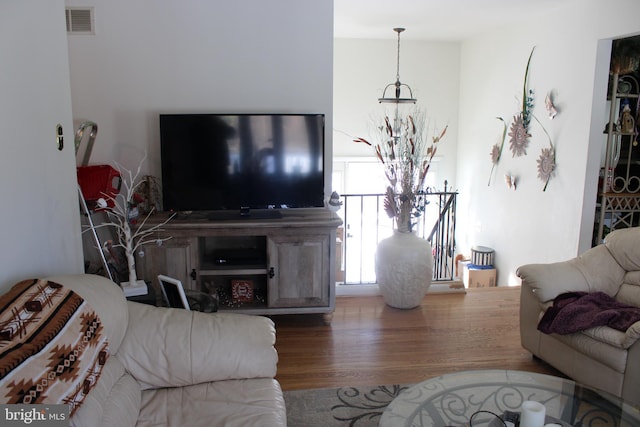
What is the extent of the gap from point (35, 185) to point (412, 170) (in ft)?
9.11

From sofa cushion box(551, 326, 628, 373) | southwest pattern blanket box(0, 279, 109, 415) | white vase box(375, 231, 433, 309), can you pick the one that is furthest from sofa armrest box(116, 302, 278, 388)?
white vase box(375, 231, 433, 309)

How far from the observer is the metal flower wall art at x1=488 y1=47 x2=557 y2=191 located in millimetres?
5020

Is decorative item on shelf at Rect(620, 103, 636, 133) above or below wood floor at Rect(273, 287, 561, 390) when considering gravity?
above

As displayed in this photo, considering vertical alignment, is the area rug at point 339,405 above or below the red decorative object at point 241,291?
below

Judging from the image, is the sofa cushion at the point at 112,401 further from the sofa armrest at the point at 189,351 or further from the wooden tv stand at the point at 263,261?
the wooden tv stand at the point at 263,261

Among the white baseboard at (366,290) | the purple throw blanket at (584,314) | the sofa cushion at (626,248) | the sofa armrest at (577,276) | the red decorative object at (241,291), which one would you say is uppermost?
the sofa cushion at (626,248)

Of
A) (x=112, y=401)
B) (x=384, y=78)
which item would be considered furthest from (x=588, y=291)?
(x=384, y=78)

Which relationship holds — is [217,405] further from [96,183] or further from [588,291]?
[588,291]

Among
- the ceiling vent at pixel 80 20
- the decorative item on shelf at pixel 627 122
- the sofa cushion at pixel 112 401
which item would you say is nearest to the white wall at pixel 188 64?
the ceiling vent at pixel 80 20

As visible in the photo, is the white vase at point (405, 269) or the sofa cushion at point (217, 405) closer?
the sofa cushion at point (217, 405)

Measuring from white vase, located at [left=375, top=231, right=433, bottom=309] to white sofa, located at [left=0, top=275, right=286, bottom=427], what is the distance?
199 centimetres

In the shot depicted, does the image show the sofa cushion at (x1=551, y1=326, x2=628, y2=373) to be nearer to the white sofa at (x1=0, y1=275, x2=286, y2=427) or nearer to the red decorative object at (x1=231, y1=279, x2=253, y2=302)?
the white sofa at (x1=0, y1=275, x2=286, y2=427)

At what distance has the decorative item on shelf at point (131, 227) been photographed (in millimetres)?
3002

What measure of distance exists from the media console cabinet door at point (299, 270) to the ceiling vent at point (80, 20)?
2.06 metres
